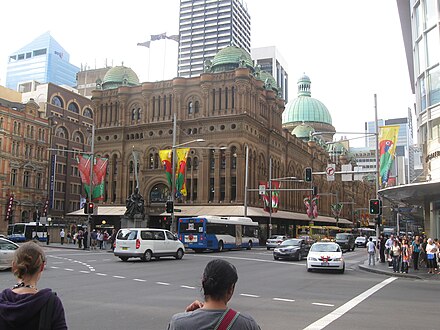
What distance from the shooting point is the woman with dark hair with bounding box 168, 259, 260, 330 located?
3133 mm

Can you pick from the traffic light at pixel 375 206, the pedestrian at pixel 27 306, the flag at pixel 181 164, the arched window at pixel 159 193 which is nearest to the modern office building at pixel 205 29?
the arched window at pixel 159 193

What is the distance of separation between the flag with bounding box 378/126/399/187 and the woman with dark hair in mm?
31969

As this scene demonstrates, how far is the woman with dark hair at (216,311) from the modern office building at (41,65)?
177428 mm

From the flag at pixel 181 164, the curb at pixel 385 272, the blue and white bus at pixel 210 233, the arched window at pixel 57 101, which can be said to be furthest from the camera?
the arched window at pixel 57 101

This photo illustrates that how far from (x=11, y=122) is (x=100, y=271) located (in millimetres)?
58109

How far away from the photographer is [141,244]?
1078 inches

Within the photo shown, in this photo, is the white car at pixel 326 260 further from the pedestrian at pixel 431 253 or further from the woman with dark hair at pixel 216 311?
the woman with dark hair at pixel 216 311

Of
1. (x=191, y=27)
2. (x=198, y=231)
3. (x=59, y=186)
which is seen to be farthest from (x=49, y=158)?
(x=191, y=27)

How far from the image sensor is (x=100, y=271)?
2083cm

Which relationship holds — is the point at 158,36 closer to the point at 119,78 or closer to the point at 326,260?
the point at 119,78

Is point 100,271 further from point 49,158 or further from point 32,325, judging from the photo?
point 49,158

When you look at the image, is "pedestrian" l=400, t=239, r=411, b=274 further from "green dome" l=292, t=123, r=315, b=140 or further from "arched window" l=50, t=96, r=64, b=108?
"arched window" l=50, t=96, r=64, b=108

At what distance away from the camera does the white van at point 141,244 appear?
89.2 ft

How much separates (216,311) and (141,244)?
24843 millimetres
